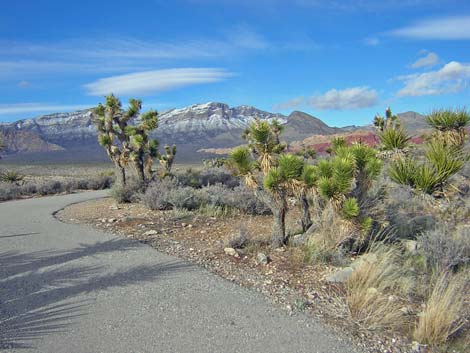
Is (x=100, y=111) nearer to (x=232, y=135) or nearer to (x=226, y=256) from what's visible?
(x=226, y=256)

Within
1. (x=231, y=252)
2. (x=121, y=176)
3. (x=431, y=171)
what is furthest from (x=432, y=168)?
(x=121, y=176)

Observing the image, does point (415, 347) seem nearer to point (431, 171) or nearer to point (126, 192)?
point (431, 171)

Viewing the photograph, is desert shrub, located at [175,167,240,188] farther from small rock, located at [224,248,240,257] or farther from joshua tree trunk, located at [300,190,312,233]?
small rock, located at [224,248,240,257]

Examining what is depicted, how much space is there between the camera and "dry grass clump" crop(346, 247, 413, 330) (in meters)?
5.02

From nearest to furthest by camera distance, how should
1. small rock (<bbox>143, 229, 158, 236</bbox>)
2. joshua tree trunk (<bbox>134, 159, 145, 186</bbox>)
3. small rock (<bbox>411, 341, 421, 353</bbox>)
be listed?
1. small rock (<bbox>411, 341, 421, 353</bbox>)
2. small rock (<bbox>143, 229, 158, 236</bbox>)
3. joshua tree trunk (<bbox>134, 159, 145, 186</bbox>)

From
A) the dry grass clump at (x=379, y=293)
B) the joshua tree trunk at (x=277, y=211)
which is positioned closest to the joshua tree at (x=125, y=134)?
the joshua tree trunk at (x=277, y=211)

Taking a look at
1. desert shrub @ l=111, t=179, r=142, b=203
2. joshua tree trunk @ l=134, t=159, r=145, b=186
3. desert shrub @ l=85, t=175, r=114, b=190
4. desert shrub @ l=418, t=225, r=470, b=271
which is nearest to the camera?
desert shrub @ l=418, t=225, r=470, b=271

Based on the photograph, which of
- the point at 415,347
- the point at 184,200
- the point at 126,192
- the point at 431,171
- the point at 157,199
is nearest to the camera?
the point at 415,347

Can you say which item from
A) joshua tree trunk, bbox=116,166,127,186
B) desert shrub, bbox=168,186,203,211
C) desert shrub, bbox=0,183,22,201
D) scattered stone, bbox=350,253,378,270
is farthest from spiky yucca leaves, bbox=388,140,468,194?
desert shrub, bbox=0,183,22,201

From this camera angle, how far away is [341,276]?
6.54 meters

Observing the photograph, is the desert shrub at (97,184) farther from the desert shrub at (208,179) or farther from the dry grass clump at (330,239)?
the dry grass clump at (330,239)

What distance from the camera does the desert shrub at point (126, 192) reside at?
1536 cm

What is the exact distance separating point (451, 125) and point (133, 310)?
12532 millimetres

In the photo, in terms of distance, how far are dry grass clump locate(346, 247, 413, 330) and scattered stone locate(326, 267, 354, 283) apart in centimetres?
24
